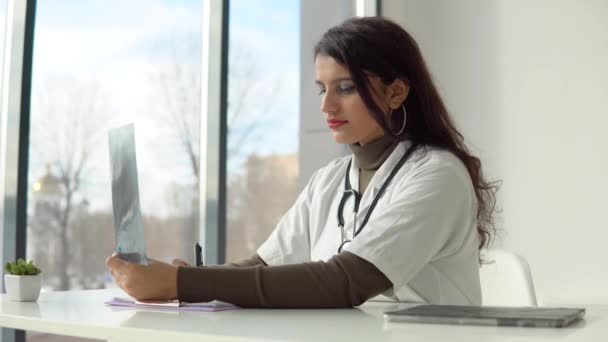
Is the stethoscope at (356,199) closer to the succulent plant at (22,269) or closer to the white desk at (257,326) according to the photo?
the white desk at (257,326)

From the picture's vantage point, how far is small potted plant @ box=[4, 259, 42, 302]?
149 centimetres

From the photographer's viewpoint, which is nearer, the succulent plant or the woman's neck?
the succulent plant

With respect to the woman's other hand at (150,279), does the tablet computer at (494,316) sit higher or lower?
lower

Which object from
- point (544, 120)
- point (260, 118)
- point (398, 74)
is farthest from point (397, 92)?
point (260, 118)

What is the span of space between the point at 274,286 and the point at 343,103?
595 mm

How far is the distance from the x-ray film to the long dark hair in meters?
0.61

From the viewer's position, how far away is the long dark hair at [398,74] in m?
1.74

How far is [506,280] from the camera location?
187 cm

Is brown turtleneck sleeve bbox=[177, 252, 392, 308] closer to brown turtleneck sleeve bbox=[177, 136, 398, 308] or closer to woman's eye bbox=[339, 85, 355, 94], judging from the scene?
brown turtleneck sleeve bbox=[177, 136, 398, 308]

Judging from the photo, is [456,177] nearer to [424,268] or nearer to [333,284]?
[424,268]

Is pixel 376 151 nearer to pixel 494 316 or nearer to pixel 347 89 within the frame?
pixel 347 89

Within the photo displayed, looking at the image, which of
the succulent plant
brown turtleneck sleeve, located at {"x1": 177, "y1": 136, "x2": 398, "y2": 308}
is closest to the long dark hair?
brown turtleneck sleeve, located at {"x1": 177, "y1": 136, "x2": 398, "y2": 308}

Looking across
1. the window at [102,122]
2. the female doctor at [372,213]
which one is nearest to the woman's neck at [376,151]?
the female doctor at [372,213]

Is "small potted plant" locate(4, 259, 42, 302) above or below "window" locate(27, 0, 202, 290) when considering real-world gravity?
below
